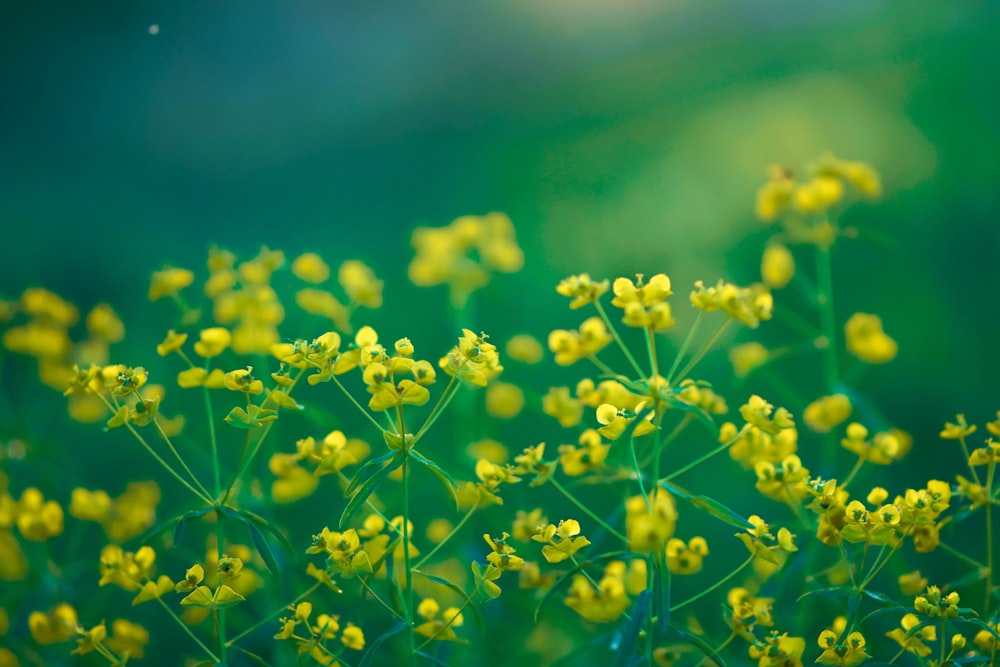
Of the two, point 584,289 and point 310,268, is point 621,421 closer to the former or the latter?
point 584,289

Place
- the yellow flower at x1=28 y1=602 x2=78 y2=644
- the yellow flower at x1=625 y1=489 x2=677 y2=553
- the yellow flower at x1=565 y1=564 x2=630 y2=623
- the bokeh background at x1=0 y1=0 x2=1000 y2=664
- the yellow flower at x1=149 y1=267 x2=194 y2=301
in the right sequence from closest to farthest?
the yellow flower at x1=625 y1=489 x2=677 y2=553
the yellow flower at x1=565 y1=564 x2=630 y2=623
the yellow flower at x1=28 y1=602 x2=78 y2=644
the yellow flower at x1=149 y1=267 x2=194 y2=301
the bokeh background at x1=0 y1=0 x2=1000 y2=664

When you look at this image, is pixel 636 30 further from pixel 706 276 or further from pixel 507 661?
pixel 507 661

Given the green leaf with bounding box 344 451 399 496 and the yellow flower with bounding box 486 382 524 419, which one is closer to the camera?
the green leaf with bounding box 344 451 399 496

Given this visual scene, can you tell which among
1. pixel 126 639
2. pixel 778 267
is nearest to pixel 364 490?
pixel 126 639

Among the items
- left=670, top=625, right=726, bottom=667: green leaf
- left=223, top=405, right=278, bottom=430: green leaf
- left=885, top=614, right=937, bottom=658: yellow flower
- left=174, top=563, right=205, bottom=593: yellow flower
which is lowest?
left=885, top=614, right=937, bottom=658: yellow flower

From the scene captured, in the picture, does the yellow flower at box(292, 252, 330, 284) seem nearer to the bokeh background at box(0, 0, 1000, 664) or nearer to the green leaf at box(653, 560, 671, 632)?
the bokeh background at box(0, 0, 1000, 664)

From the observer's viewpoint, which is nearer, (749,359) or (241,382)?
(241,382)

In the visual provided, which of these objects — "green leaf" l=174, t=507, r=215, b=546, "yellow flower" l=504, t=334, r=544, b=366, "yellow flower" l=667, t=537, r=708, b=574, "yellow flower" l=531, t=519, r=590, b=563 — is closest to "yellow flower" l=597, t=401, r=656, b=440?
"yellow flower" l=531, t=519, r=590, b=563
